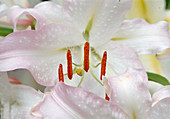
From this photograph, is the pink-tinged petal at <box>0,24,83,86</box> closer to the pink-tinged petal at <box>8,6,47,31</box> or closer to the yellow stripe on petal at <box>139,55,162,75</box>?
the pink-tinged petal at <box>8,6,47,31</box>

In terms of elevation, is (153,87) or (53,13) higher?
(53,13)

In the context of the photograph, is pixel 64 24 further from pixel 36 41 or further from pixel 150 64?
pixel 150 64

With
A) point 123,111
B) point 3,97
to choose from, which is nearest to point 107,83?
point 123,111

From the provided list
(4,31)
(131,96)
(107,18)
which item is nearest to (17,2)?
(4,31)

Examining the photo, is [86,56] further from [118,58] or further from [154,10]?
[154,10]

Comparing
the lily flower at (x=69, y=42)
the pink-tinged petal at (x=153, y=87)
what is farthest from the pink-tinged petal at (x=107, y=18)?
the pink-tinged petal at (x=153, y=87)

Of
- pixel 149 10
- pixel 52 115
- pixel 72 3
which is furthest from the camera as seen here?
pixel 149 10

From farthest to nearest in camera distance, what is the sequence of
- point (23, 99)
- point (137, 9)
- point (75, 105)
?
point (137, 9), point (23, 99), point (75, 105)
